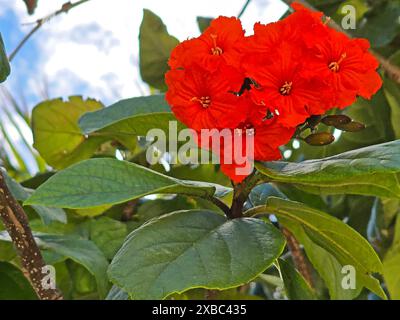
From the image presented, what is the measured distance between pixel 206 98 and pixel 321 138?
0.36 feet

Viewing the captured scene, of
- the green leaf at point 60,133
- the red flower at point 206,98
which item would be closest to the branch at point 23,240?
the red flower at point 206,98

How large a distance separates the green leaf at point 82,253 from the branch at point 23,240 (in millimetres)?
70

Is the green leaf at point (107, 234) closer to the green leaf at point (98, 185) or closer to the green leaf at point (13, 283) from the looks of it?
the green leaf at point (13, 283)

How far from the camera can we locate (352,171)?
562 millimetres

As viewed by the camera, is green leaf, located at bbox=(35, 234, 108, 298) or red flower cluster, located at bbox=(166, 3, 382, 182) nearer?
red flower cluster, located at bbox=(166, 3, 382, 182)

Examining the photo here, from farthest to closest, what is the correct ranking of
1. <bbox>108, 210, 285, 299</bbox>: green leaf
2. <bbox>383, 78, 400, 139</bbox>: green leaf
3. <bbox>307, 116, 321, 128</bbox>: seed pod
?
<bbox>383, 78, 400, 139</bbox>: green leaf → <bbox>307, 116, 321, 128</bbox>: seed pod → <bbox>108, 210, 285, 299</bbox>: green leaf

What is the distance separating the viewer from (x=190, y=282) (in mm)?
535

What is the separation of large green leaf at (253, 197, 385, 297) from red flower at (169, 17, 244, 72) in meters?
0.14

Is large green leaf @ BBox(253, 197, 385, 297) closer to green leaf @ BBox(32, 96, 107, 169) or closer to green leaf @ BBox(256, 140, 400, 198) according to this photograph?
green leaf @ BBox(256, 140, 400, 198)

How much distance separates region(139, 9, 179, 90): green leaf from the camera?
1202mm

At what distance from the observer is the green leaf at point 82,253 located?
0.75m

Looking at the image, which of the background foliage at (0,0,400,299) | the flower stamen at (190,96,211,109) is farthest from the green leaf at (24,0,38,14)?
the flower stamen at (190,96,211,109)

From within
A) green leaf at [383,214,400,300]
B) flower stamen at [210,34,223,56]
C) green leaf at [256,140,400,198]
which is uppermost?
flower stamen at [210,34,223,56]

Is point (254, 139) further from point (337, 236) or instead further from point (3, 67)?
point (3, 67)
